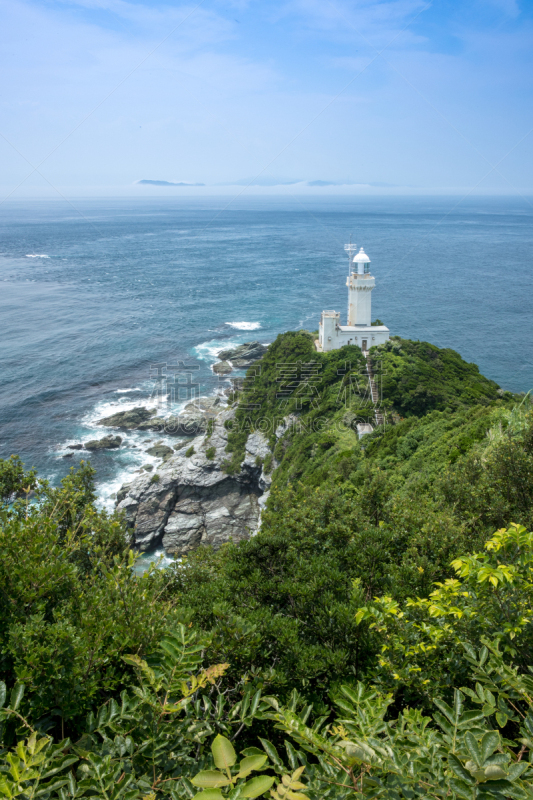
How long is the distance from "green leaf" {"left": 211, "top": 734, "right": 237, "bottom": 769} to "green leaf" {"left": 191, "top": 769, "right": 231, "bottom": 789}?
5 centimetres

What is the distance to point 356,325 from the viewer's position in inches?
1613

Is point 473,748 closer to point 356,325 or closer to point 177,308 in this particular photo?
point 356,325

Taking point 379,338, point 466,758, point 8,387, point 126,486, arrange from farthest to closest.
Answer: point 8,387 → point 379,338 → point 126,486 → point 466,758

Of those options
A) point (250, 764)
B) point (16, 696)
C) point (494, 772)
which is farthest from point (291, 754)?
point (16, 696)

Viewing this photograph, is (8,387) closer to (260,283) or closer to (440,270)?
(260,283)

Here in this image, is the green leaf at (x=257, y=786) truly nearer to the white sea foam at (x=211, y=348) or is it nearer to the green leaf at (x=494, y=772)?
the green leaf at (x=494, y=772)

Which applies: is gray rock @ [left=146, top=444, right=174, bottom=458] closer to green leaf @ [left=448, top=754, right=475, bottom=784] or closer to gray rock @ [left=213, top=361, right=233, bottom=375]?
gray rock @ [left=213, top=361, right=233, bottom=375]

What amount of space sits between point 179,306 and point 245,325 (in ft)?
45.3

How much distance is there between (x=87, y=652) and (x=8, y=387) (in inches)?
1785

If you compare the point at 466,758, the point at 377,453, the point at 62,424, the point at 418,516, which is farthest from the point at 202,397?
the point at 466,758

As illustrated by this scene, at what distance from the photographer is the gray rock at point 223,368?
49.8 m

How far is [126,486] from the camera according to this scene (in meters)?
32.4

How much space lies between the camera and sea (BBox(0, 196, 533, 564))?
138 ft

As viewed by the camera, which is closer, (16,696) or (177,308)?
(16,696)
